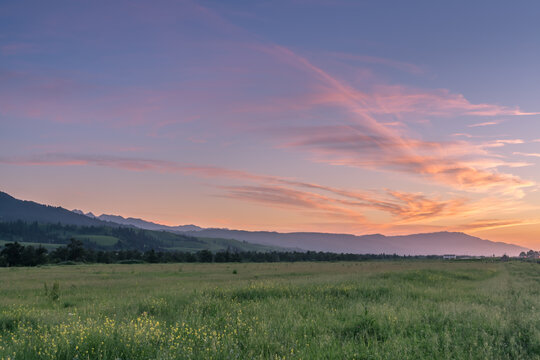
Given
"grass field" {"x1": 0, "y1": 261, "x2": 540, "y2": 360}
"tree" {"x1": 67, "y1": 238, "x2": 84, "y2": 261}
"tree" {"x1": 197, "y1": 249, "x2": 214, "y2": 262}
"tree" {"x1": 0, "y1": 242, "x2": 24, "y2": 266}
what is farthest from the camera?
"tree" {"x1": 197, "y1": 249, "x2": 214, "y2": 262}

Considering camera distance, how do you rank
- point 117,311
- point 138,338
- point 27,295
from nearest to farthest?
point 138,338
point 117,311
point 27,295

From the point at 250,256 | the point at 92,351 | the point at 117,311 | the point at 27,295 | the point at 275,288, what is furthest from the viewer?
the point at 250,256

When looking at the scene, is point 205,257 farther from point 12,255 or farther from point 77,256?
point 12,255

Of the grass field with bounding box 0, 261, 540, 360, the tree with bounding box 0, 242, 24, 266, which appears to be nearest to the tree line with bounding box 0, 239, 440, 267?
the tree with bounding box 0, 242, 24, 266

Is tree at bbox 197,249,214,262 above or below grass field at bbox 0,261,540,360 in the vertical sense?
below

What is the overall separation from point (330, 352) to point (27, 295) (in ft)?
67.7

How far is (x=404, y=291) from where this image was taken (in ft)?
64.6

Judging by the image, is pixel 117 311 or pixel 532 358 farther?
pixel 117 311

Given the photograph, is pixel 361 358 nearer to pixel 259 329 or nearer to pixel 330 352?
pixel 330 352

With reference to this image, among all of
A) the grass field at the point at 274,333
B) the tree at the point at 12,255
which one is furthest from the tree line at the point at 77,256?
the grass field at the point at 274,333

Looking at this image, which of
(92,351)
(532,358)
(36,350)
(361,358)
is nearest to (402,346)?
(361,358)

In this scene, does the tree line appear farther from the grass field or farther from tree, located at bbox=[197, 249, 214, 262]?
the grass field

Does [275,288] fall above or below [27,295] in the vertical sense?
above

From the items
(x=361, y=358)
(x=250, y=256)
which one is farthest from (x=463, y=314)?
(x=250, y=256)
